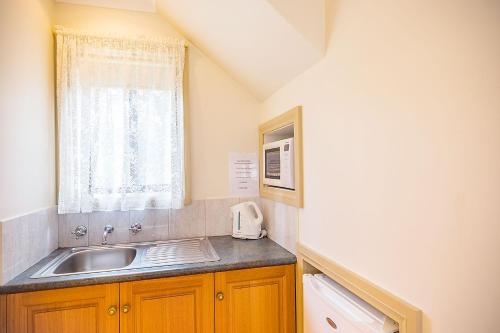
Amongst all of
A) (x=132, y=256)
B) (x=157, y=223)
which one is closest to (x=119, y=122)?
(x=157, y=223)

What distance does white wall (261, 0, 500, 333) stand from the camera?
2.12 ft

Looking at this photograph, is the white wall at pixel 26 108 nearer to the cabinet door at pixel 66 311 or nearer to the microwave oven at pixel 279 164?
the cabinet door at pixel 66 311

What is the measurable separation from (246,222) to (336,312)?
1.05 meters

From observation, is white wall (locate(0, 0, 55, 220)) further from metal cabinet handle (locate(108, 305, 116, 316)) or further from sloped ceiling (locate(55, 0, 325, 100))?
metal cabinet handle (locate(108, 305, 116, 316))

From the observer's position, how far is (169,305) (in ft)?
4.83

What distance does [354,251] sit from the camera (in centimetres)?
112

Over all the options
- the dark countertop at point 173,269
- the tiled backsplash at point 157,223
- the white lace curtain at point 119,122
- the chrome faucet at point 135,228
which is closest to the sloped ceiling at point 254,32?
the white lace curtain at point 119,122

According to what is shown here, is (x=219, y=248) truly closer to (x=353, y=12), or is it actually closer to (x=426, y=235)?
(x=426, y=235)

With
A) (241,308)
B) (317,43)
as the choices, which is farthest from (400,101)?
(241,308)

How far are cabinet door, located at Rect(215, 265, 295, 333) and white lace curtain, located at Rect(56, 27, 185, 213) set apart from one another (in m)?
0.70

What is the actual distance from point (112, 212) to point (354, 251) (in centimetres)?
164

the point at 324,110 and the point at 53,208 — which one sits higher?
the point at 324,110


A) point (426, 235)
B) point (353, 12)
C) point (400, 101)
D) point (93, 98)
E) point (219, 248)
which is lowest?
point (219, 248)

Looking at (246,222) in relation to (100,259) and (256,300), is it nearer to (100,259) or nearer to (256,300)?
(256,300)
